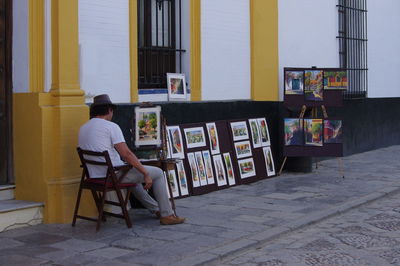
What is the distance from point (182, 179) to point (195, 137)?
72 centimetres

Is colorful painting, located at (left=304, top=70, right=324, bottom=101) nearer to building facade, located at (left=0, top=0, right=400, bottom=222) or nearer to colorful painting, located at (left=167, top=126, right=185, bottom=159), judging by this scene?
building facade, located at (left=0, top=0, right=400, bottom=222)

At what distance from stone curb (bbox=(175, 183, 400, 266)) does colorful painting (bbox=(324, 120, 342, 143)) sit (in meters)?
1.60

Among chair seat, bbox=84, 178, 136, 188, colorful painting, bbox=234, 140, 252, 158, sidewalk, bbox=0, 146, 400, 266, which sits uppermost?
colorful painting, bbox=234, 140, 252, 158

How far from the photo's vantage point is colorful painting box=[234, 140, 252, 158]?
9.88m

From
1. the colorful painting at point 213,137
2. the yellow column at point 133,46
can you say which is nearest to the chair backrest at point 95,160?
the yellow column at point 133,46

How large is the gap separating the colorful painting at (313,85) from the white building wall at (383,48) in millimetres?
4503

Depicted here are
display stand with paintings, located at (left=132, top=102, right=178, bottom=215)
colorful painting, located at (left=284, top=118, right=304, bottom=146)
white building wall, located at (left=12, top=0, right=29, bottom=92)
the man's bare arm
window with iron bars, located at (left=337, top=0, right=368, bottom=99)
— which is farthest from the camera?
window with iron bars, located at (left=337, top=0, right=368, bottom=99)

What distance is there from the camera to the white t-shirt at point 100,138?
6676 mm

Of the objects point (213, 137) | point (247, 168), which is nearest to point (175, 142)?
point (213, 137)

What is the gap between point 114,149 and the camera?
268 inches

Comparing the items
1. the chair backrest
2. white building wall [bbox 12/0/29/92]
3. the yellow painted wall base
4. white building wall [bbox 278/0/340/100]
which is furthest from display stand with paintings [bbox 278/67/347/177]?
white building wall [bbox 12/0/29/92]

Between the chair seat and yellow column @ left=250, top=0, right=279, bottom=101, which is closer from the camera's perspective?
the chair seat

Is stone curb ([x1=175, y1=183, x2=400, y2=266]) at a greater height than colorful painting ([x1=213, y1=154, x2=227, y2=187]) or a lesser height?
lesser

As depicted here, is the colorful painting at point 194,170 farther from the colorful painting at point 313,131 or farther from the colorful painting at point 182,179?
the colorful painting at point 313,131
